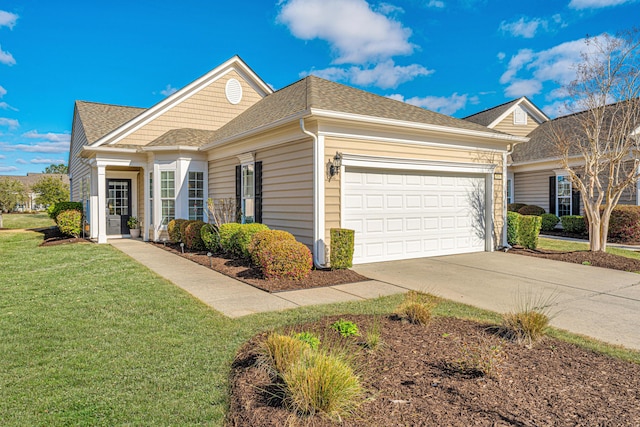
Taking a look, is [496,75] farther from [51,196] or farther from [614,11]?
[51,196]

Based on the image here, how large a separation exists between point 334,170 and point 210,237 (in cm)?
408

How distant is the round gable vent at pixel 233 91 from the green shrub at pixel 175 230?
6099 millimetres

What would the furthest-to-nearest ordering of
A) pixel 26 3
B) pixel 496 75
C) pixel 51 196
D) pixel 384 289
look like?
pixel 51 196, pixel 496 75, pixel 26 3, pixel 384 289

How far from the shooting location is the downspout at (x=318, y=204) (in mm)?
8164

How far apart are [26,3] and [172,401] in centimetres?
1581

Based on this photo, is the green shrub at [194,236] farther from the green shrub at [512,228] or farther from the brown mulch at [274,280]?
the green shrub at [512,228]

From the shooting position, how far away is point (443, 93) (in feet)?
83.8

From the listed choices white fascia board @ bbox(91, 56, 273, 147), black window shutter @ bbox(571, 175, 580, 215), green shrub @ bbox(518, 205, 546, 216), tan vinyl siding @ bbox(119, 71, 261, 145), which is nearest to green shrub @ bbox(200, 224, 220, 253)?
white fascia board @ bbox(91, 56, 273, 147)

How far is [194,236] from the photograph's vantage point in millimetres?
11039

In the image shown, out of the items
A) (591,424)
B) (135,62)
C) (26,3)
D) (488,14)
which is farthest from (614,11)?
(135,62)

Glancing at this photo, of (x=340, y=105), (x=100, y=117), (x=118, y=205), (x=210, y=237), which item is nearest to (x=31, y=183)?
(x=100, y=117)

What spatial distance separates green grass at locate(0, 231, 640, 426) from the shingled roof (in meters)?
4.70

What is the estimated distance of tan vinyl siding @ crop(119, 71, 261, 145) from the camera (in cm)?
1491

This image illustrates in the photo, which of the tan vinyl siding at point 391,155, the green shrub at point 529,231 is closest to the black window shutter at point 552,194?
the green shrub at point 529,231
